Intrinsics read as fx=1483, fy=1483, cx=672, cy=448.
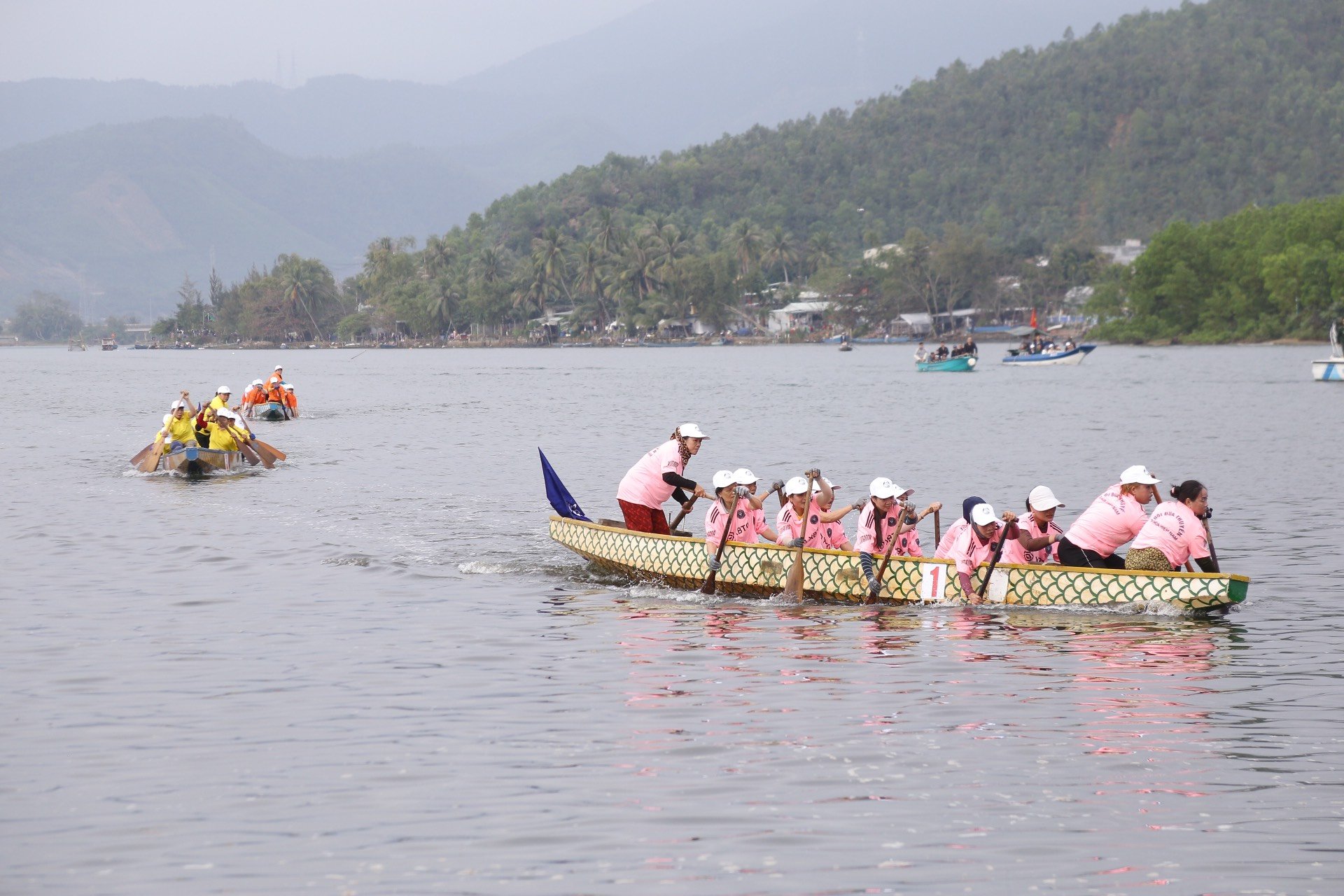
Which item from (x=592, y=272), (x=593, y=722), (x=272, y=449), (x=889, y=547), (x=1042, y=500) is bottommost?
(x=593, y=722)

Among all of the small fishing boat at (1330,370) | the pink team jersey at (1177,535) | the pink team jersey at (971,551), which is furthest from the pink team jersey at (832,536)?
the small fishing boat at (1330,370)

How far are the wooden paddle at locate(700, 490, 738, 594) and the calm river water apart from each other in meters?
0.41

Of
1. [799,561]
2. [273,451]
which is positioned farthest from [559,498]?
[273,451]

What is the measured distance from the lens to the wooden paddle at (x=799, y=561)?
1938 centimetres

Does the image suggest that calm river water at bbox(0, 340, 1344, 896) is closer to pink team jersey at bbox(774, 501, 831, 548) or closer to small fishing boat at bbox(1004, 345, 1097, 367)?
pink team jersey at bbox(774, 501, 831, 548)

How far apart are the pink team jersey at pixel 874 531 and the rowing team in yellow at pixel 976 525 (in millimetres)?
13

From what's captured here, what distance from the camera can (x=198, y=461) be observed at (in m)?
37.0

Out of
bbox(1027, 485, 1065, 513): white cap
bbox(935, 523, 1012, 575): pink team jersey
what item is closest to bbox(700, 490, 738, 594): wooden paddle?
bbox(935, 523, 1012, 575): pink team jersey

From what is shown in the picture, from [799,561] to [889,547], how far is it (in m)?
1.23

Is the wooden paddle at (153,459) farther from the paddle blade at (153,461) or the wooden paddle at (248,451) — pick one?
the wooden paddle at (248,451)

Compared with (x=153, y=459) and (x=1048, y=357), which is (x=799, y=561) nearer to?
(x=153, y=459)

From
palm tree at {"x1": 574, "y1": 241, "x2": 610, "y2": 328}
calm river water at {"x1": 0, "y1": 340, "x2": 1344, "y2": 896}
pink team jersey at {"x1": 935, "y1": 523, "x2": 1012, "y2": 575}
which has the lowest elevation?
calm river water at {"x1": 0, "y1": 340, "x2": 1344, "y2": 896}

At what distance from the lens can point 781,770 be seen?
12.0 m

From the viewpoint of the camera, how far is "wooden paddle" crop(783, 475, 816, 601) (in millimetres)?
19375
